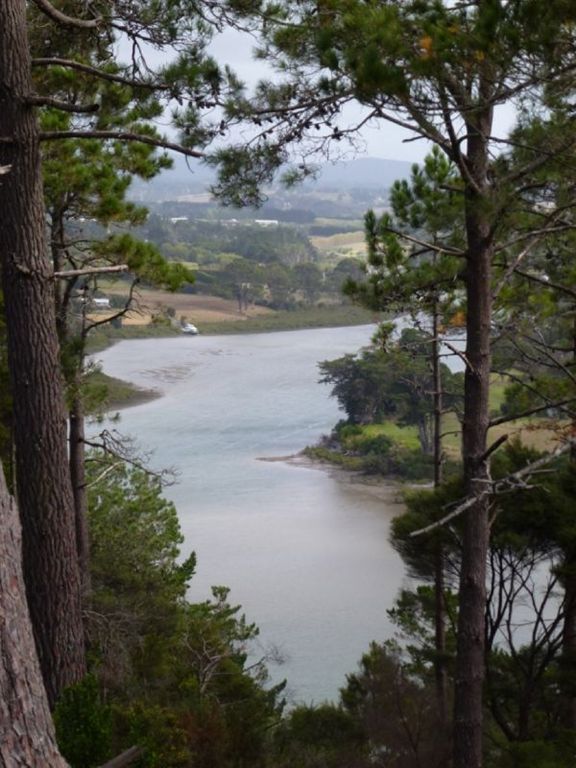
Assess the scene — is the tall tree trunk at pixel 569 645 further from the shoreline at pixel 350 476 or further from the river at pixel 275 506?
the shoreline at pixel 350 476

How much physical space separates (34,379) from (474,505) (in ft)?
5.42

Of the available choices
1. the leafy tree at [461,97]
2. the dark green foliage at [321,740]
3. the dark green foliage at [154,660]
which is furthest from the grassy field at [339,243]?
the leafy tree at [461,97]

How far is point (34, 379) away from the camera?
2.82 metres

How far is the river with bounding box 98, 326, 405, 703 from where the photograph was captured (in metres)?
10.7

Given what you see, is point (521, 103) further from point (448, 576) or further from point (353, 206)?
point (353, 206)

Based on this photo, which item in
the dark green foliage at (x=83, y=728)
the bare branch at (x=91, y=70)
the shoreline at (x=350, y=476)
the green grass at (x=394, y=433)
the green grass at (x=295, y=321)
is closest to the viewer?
the dark green foliage at (x=83, y=728)

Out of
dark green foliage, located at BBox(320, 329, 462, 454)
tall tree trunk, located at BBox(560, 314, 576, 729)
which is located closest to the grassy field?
dark green foliage, located at BBox(320, 329, 462, 454)

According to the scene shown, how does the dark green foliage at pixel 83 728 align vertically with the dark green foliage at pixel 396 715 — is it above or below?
above

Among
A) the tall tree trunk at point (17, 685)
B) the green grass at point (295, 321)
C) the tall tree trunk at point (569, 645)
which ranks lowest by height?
the green grass at point (295, 321)

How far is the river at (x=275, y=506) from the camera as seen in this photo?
422 inches

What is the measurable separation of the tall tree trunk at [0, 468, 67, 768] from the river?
4.53 metres

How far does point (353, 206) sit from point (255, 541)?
68.8m

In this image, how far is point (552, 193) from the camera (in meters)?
3.74

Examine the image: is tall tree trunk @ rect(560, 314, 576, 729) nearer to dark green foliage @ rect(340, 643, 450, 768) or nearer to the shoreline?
dark green foliage @ rect(340, 643, 450, 768)
